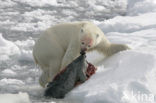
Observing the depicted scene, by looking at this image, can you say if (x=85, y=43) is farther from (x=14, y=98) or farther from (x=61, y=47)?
(x=14, y=98)

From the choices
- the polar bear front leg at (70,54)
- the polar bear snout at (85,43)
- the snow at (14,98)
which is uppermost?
the polar bear snout at (85,43)

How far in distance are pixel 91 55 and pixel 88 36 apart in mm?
773

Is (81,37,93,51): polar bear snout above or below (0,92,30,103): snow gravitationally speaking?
above

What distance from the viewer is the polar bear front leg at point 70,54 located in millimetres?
4430

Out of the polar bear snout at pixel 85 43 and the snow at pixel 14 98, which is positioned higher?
the polar bear snout at pixel 85 43

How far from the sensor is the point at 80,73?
420cm

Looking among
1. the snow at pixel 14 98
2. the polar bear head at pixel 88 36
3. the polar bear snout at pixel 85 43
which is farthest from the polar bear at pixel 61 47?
the snow at pixel 14 98

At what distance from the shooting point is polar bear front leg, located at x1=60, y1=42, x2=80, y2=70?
14.5ft

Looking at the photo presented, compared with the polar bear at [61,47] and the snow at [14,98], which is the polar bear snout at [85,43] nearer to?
the polar bear at [61,47]

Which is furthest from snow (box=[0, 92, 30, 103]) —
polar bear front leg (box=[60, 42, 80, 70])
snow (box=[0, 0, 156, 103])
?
polar bear front leg (box=[60, 42, 80, 70])

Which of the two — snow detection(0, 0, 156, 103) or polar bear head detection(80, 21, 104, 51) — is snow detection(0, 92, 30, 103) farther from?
polar bear head detection(80, 21, 104, 51)

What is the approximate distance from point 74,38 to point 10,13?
5.50 metres

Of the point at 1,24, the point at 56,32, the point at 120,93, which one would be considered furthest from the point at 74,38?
the point at 1,24

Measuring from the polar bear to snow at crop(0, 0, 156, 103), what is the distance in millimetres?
148
